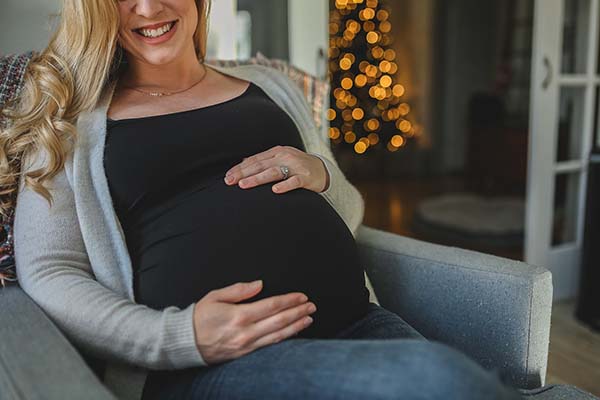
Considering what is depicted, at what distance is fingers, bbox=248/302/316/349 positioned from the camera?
95 centimetres

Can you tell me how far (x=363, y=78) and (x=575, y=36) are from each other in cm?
268

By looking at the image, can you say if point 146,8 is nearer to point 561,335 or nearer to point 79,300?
point 79,300

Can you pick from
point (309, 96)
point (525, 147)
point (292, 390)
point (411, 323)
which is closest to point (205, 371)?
point (292, 390)

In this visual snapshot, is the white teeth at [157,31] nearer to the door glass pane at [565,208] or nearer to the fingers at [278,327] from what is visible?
the fingers at [278,327]

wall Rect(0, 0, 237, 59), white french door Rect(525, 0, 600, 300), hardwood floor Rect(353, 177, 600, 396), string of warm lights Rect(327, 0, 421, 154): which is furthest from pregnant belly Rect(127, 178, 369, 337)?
string of warm lights Rect(327, 0, 421, 154)

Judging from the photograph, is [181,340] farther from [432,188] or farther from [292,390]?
[432,188]

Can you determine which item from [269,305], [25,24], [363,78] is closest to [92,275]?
[269,305]

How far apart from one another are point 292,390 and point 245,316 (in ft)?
0.52

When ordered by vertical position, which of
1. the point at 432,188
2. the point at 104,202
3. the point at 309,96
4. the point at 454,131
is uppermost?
the point at 309,96

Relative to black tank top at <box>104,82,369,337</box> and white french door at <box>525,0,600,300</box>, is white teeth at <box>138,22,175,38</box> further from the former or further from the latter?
white french door at <box>525,0,600,300</box>

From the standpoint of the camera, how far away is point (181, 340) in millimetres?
930

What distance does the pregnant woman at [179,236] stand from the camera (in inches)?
35.4

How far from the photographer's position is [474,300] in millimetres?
1207

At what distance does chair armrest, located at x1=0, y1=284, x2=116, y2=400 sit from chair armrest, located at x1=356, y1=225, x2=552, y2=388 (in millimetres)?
681
